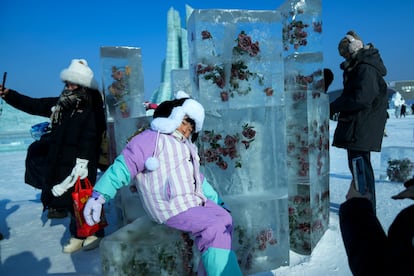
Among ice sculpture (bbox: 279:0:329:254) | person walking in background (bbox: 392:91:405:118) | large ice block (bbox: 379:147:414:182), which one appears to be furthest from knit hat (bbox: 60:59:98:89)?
person walking in background (bbox: 392:91:405:118)

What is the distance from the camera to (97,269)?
2318 millimetres

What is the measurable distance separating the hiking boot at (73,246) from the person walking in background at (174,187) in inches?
50.1

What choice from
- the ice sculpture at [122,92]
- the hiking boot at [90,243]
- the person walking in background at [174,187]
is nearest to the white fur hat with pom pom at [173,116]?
the person walking in background at [174,187]

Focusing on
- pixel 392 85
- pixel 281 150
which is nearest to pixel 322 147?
pixel 281 150

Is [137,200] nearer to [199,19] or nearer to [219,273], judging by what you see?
[219,273]

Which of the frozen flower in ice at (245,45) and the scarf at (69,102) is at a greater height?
the frozen flower in ice at (245,45)

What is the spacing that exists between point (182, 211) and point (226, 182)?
568mm

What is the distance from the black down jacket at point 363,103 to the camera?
241cm

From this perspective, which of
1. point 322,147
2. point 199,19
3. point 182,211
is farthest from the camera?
point 322,147

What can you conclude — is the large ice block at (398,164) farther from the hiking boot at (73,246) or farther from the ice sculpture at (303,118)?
the hiking boot at (73,246)

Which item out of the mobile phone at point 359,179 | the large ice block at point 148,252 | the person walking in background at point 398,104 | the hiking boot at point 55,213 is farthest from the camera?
the person walking in background at point 398,104

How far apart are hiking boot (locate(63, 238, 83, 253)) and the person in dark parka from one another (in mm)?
2346

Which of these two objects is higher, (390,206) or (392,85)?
(392,85)

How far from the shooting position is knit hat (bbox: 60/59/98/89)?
2609mm
